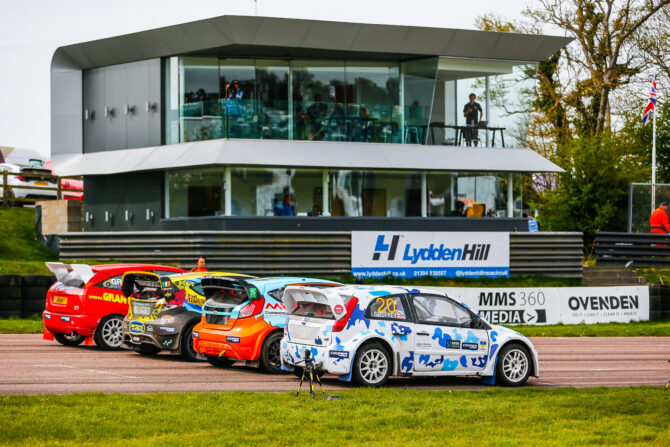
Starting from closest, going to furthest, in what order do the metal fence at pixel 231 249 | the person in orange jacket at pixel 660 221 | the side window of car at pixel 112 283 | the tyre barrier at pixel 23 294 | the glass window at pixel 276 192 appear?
1. the side window of car at pixel 112 283
2. the tyre barrier at pixel 23 294
3. the metal fence at pixel 231 249
4. the glass window at pixel 276 192
5. the person in orange jacket at pixel 660 221

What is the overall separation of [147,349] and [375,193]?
50.8 ft

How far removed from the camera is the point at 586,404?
12633 millimetres

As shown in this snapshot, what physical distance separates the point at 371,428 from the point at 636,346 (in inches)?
595

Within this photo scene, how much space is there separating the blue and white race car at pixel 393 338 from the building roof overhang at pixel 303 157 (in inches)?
625

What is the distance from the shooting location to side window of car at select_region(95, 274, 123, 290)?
64.0ft

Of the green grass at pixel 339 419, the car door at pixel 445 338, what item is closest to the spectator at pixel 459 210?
the car door at pixel 445 338

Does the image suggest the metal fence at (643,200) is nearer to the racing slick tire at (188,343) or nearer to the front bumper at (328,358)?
the racing slick tire at (188,343)

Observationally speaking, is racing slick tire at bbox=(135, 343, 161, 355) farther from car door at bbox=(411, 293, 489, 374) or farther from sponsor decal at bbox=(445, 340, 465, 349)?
sponsor decal at bbox=(445, 340, 465, 349)

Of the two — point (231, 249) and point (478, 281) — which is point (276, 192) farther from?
point (478, 281)

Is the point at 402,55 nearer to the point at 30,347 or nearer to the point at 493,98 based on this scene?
the point at 493,98

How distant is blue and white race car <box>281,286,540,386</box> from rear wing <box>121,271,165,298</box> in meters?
3.82

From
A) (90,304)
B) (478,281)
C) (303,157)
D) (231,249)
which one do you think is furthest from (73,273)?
(478,281)

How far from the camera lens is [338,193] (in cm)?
3253

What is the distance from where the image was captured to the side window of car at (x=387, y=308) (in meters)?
14.6
